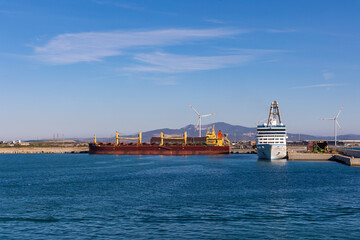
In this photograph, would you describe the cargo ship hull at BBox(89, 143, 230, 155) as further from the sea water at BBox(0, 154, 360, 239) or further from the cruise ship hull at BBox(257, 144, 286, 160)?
the sea water at BBox(0, 154, 360, 239)

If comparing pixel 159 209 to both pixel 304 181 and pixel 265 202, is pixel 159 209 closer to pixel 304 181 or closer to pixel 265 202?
pixel 265 202

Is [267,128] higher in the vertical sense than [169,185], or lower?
higher

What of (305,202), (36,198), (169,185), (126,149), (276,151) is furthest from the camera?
(126,149)

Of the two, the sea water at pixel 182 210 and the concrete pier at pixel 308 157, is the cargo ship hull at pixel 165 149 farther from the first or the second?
the sea water at pixel 182 210

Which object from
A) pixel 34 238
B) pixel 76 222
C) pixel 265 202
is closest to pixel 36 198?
pixel 76 222

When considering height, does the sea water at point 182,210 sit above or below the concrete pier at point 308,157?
below

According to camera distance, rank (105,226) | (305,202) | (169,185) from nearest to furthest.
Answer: (105,226) < (305,202) < (169,185)

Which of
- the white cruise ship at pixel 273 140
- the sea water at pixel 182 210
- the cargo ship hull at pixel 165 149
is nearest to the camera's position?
the sea water at pixel 182 210

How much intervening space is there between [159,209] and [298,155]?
9483cm

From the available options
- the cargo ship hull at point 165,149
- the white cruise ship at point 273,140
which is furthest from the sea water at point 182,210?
the cargo ship hull at point 165,149

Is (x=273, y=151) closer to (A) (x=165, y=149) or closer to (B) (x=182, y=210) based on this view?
(A) (x=165, y=149)

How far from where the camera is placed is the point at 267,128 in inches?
4975

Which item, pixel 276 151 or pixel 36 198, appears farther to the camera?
pixel 276 151

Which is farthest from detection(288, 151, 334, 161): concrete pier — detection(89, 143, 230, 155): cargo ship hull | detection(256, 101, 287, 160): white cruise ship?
detection(89, 143, 230, 155): cargo ship hull
